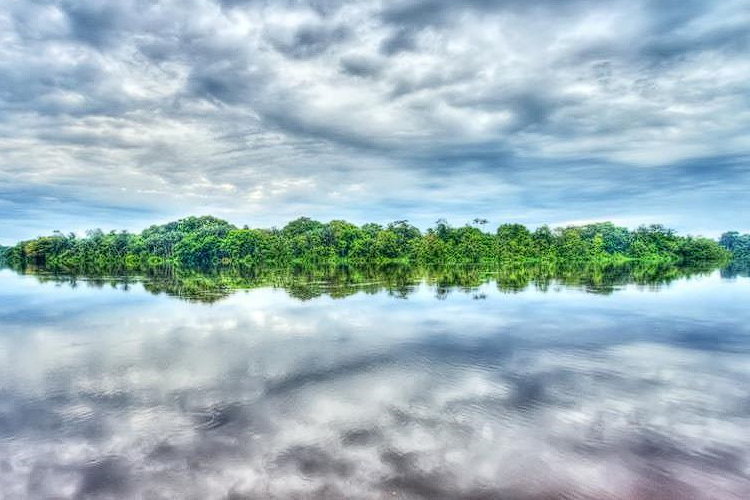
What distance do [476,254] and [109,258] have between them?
6640 centimetres

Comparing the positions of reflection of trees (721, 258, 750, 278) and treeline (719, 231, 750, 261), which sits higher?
treeline (719, 231, 750, 261)

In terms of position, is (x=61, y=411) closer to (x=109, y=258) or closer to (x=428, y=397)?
(x=428, y=397)

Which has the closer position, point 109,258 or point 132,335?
point 132,335

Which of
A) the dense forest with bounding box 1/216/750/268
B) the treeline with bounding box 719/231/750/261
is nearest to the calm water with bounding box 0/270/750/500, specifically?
the dense forest with bounding box 1/216/750/268

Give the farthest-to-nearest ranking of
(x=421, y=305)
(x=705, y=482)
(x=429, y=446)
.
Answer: (x=421, y=305) → (x=429, y=446) → (x=705, y=482)

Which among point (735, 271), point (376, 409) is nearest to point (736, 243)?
point (735, 271)

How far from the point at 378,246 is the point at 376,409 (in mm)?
63211

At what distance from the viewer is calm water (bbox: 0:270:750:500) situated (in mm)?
4715

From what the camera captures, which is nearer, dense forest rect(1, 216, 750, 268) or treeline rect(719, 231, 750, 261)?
dense forest rect(1, 216, 750, 268)

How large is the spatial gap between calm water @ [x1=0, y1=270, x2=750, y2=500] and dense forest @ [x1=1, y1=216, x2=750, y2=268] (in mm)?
52551

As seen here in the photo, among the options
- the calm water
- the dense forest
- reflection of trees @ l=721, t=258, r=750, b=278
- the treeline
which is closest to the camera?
the calm water

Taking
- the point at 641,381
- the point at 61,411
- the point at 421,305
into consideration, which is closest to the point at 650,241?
the point at 421,305

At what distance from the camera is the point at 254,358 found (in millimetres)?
9656

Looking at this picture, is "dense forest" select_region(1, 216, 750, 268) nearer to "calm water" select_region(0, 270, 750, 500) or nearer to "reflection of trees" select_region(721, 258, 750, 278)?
"reflection of trees" select_region(721, 258, 750, 278)
